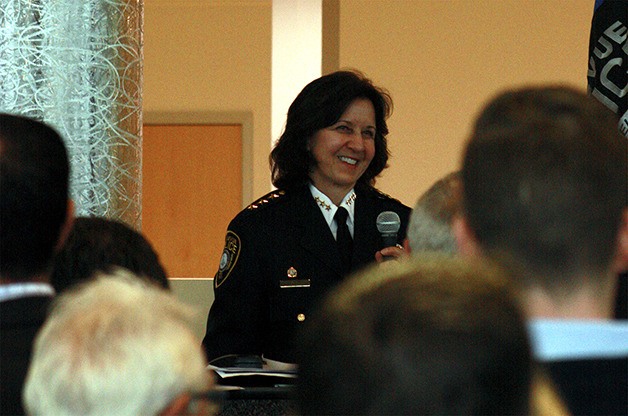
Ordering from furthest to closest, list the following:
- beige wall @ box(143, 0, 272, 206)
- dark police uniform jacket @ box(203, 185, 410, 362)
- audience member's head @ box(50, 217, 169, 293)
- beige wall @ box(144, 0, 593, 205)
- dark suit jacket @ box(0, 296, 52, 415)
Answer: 1. beige wall @ box(143, 0, 272, 206)
2. beige wall @ box(144, 0, 593, 205)
3. dark police uniform jacket @ box(203, 185, 410, 362)
4. audience member's head @ box(50, 217, 169, 293)
5. dark suit jacket @ box(0, 296, 52, 415)

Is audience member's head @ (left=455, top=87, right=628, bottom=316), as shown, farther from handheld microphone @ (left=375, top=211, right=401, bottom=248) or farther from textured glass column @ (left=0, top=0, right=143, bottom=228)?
textured glass column @ (left=0, top=0, right=143, bottom=228)

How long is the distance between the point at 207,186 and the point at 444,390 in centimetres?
675

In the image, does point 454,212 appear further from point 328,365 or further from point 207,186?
point 207,186

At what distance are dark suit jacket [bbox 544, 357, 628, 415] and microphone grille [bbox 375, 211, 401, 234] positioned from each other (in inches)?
63.7

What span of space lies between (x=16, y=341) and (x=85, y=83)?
4.77 feet

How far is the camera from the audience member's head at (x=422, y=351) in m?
0.77

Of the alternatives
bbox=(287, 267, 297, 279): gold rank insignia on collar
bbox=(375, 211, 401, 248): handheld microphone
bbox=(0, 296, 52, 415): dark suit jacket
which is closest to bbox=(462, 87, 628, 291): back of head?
bbox=(0, 296, 52, 415): dark suit jacket

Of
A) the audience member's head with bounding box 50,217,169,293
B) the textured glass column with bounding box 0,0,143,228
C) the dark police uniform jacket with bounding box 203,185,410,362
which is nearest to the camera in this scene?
the audience member's head with bounding box 50,217,169,293

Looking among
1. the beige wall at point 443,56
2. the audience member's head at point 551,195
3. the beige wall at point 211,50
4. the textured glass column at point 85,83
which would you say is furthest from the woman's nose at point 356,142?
the beige wall at point 211,50

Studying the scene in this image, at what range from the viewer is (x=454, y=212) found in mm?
1772

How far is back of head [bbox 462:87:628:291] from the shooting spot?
3.70 ft

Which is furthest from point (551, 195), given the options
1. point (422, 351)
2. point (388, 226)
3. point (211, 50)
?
point (211, 50)

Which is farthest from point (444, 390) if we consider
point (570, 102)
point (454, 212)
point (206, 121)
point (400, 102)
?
point (206, 121)

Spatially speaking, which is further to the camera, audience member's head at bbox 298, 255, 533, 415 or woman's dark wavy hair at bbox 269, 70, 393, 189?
woman's dark wavy hair at bbox 269, 70, 393, 189
